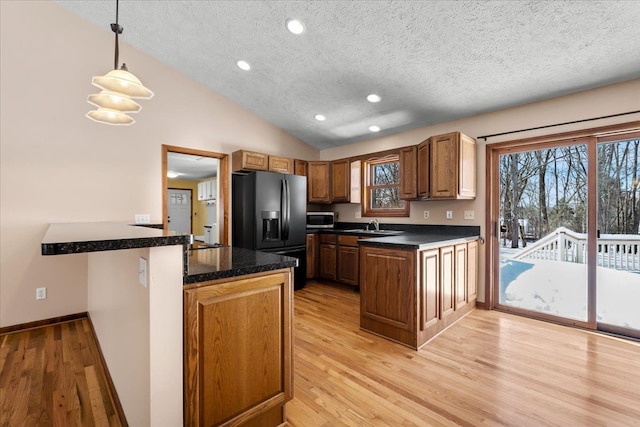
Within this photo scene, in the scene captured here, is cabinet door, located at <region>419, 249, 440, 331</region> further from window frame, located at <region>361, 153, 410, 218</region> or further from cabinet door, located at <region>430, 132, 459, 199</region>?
window frame, located at <region>361, 153, 410, 218</region>

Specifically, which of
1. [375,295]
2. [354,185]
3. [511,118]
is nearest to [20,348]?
[375,295]

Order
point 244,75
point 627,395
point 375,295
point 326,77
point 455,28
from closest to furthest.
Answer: point 627,395 < point 455,28 < point 375,295 < point 326,77 < point 244,75

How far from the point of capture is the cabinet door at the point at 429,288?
2588 millimetres

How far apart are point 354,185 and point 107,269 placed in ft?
12.0

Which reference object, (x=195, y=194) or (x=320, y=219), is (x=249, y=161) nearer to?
(x=320, y=219)

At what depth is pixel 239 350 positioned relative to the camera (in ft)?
4.71

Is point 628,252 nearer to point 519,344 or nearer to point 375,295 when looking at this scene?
point 519,344

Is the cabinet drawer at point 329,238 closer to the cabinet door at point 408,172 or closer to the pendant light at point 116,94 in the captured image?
the cabinet door at point 408,172

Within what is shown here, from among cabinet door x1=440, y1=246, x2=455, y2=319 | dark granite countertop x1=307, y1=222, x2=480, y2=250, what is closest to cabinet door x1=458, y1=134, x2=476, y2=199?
dark granite countertop x1=307, y1=222, x2=480, y2=250

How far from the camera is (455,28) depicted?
2.41 metres

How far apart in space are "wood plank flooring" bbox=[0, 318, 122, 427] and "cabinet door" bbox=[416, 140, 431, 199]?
11.5 feet

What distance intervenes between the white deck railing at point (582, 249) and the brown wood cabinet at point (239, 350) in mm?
3258

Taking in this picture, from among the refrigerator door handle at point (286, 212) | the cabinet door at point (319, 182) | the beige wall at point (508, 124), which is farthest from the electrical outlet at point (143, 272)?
the cabinet door at point (319, 182)

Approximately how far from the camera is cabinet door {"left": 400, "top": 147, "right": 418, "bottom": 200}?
3.86m
